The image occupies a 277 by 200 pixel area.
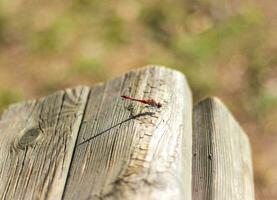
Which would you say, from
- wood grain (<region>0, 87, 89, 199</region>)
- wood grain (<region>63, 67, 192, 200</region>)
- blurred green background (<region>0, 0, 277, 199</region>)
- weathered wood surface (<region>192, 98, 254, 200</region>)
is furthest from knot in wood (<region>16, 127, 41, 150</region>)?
blurred green background (<region>0, 0, 277, 199</region>)

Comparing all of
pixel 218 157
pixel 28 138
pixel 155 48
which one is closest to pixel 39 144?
pixel 28 138

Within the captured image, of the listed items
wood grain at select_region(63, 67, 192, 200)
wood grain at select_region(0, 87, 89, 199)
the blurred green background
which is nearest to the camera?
wood grain at select_region(63, 67, 192, 200)

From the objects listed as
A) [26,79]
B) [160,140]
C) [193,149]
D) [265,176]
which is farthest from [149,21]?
[160,140]

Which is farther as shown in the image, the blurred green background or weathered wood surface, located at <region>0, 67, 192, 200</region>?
the blurred green background

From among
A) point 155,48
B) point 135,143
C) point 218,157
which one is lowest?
point 135,143

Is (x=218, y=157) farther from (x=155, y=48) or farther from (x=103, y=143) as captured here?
(x=155, y=48)

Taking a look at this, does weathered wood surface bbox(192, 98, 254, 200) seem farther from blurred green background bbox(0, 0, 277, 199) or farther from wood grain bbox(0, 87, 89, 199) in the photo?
blurred green background bbox(0, 0, 277, 199)

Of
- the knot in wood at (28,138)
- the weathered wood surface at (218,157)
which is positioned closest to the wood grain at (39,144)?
the knot in wood at (28,138)
